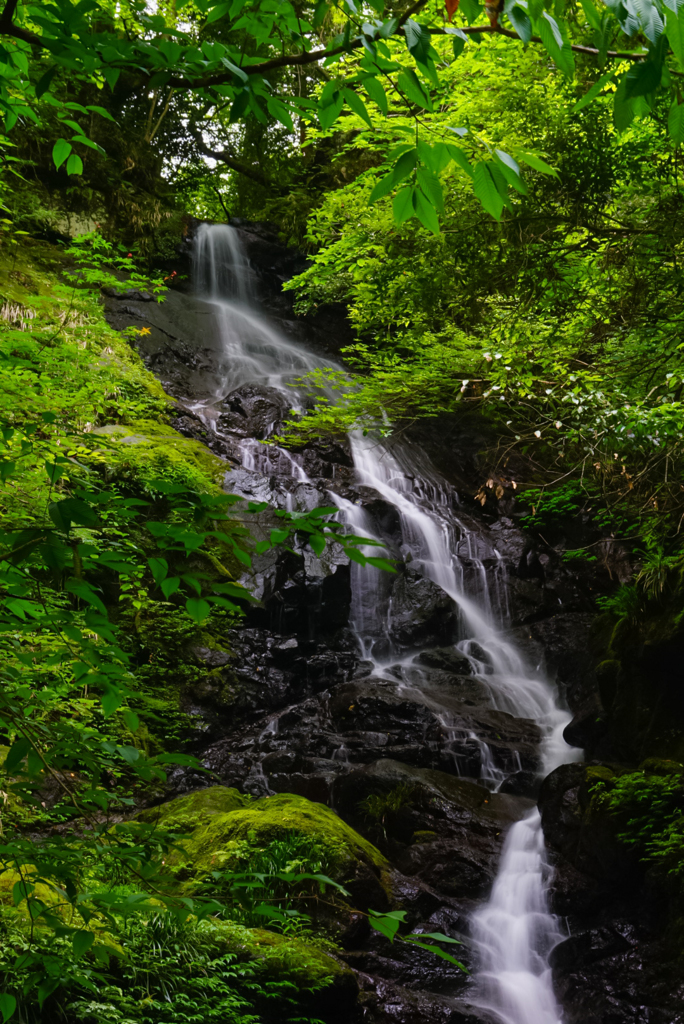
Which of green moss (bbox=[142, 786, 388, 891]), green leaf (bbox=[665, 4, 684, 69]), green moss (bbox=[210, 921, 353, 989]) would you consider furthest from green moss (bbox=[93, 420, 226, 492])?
green leaf (bbox=[665, 4, 684, 69])

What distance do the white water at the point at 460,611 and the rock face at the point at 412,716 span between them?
3.4 inches

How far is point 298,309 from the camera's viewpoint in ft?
50.0

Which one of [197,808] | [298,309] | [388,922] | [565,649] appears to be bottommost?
[565,649]

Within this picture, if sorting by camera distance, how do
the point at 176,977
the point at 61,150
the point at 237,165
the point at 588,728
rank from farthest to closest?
the point at 237,165 < the point at 588,728 < the point at 176,977 < the point at 61,150

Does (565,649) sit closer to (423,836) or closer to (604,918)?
(423,836)

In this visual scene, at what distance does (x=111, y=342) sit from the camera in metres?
11.7

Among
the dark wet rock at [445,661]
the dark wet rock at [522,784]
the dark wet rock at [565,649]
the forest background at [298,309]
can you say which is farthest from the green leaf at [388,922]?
the dark wet rock at [445,661]

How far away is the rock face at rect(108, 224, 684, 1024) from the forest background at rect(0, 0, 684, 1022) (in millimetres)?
784

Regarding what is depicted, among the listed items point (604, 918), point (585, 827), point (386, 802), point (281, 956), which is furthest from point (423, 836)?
point (281, 956)

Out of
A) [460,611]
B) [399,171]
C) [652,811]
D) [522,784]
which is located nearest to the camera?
[399,171]

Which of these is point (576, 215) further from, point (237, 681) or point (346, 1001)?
point (237, 681)

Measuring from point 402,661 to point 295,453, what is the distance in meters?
4.63

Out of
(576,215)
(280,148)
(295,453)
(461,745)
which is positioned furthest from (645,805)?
(280,148)

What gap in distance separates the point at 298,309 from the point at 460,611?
26.0ft
